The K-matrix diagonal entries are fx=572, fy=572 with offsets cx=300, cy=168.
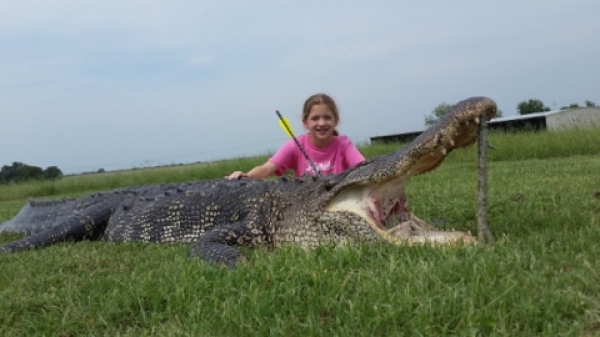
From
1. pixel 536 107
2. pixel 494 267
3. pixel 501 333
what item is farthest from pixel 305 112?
pixel 536 107

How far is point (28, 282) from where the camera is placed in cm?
274

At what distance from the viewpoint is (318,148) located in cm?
494

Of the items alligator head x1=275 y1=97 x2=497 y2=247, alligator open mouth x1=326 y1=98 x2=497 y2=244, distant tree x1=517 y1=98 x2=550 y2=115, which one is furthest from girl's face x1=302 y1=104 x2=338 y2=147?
distant tree x1=517 y1=98 x2=550 y2=115

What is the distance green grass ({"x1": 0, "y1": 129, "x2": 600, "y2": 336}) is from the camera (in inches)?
67.2

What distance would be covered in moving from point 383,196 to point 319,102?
193cm

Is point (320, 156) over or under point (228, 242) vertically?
over

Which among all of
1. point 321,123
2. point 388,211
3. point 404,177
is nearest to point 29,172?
point 321,123

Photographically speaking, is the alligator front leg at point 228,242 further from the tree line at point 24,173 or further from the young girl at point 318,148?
the tree line at point 24,173

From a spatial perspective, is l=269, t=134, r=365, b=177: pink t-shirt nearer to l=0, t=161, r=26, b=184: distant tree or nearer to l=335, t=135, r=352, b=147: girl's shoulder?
l=335, t=135, r=352, b=147: girl's shoulder

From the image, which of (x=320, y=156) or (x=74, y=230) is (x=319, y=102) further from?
(x=74, y=230)

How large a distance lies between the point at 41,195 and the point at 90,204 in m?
13.0

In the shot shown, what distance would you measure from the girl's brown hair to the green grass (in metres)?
1.90

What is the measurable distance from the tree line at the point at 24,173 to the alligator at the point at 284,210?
17.7 meters

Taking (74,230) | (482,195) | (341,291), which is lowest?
(341,291)
